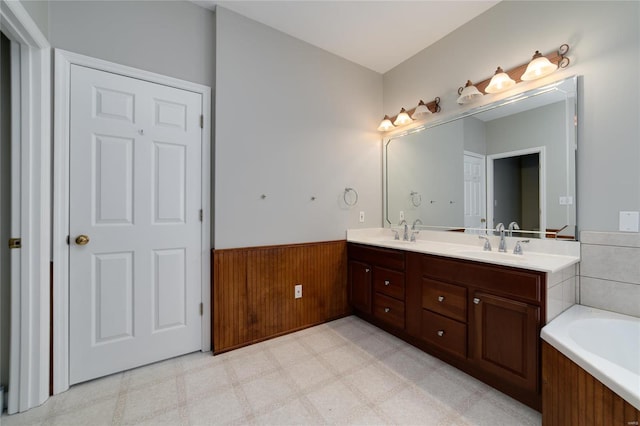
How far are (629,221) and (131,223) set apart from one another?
315cm

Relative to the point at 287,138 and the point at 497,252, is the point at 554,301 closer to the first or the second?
the point at 497,252

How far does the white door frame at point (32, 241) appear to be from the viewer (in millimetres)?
1471

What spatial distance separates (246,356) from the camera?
203 cm

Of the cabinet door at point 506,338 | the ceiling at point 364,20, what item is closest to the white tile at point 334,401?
the cabinet door at point 506,338

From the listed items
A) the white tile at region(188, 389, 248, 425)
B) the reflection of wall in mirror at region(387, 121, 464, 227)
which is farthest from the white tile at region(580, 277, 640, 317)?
the white tile at region(188, 389, 248, 425)

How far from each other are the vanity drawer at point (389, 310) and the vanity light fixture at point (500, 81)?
6.17ft

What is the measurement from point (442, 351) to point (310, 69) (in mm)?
2748

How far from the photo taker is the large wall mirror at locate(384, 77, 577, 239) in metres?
1.76

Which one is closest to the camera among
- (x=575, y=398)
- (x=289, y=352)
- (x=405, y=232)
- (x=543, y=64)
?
(x=575, y=398)

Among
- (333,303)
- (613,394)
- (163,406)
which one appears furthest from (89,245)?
(613,394)

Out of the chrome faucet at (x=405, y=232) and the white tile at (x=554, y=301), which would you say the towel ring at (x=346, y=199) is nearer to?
the chrome faucet at (x=405, y=232)

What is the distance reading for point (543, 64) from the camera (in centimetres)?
175

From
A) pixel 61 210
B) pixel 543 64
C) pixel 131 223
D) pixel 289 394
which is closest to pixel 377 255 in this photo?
pixel 289 394

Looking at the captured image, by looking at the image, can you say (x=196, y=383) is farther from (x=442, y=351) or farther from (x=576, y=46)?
(x=576, y=46)
